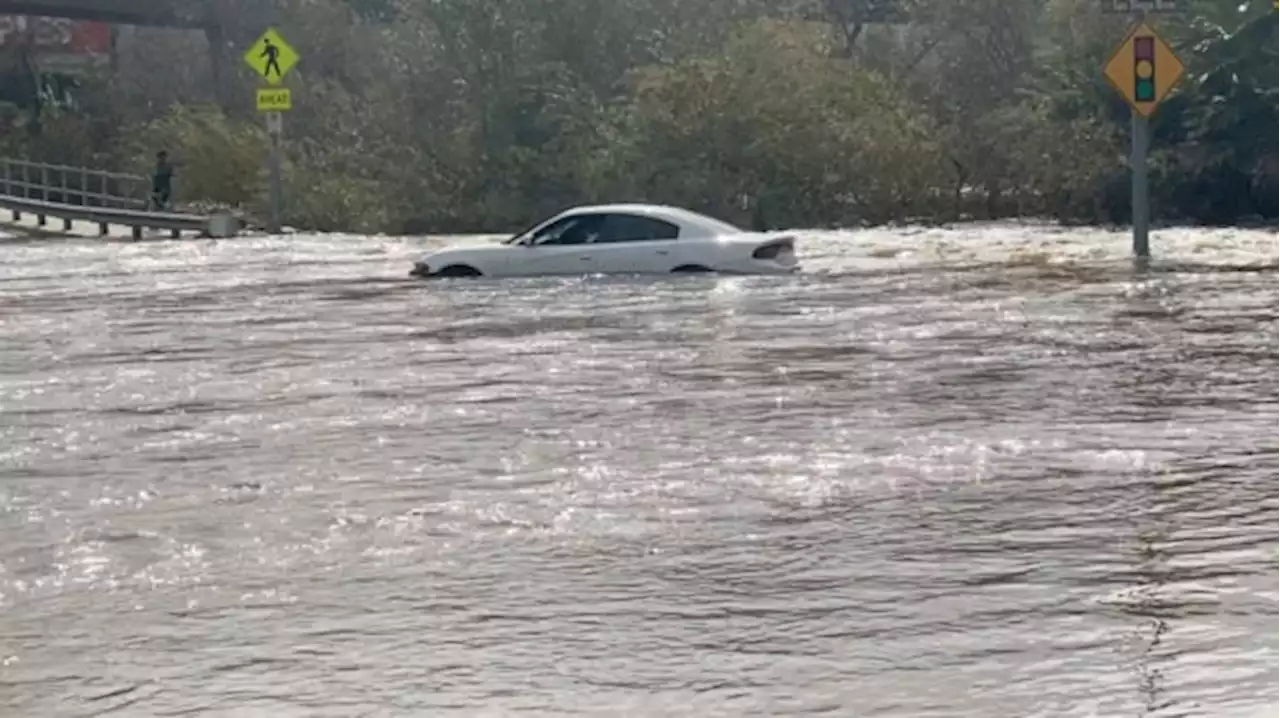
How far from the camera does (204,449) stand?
1362cm

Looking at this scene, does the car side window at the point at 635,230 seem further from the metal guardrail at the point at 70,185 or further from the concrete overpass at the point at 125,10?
the concrete overpass at the point at 125,10

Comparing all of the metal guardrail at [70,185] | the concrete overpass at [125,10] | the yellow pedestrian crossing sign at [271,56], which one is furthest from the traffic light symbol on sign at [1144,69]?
the concrete overpass at [125,10]

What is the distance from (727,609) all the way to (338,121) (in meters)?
47.0

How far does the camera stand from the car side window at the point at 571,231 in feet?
91.8

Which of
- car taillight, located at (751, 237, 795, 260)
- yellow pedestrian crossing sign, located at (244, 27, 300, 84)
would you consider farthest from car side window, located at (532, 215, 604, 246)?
yellow pedestrian crossing sign, located at (244, 27, 300, 84)

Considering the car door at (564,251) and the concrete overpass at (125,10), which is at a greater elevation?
the concrete overpass at (125,10)

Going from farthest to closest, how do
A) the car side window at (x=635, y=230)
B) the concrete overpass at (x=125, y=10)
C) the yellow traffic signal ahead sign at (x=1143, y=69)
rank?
the concrete overpass at (x=125, y=10), the yellow traffic signal ahead sign at (x=1143, y=69), the car side window at (x=635, y=230)

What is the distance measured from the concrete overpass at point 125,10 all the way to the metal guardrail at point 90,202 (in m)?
6.65

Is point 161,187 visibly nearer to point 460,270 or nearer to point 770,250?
→ point 460,270

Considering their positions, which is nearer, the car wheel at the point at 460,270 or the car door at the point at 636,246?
the car door at the point at 636,246

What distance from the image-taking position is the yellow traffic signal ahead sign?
92.2ft

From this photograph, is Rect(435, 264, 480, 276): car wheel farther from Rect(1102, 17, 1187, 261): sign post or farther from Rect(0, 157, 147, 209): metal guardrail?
Rect(0, 157, 147, 209): metal guardrail

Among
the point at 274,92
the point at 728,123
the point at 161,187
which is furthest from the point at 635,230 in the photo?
the point at 161,187

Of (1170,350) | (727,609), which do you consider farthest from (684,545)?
(1170,350)
